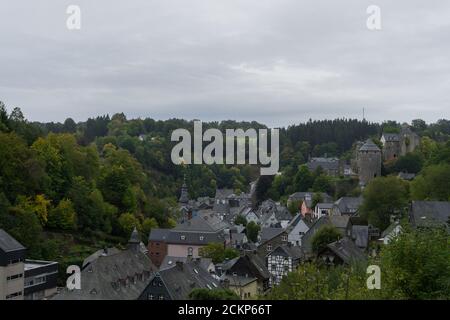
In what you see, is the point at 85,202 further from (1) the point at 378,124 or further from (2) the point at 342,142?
(1) the point at 378,124

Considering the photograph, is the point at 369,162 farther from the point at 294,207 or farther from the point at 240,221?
the point at 240,221

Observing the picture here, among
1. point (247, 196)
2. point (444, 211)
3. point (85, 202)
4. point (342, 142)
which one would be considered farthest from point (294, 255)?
point (342, 142)

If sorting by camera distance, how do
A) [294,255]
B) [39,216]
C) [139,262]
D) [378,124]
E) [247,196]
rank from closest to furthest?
[139,262] → [294,255] → [39,216] → [247,196] → [378,124]

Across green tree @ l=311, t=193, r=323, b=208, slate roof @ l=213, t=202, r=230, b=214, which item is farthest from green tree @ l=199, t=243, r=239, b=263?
slate roof @ l=213, t=202, r=230, b=214

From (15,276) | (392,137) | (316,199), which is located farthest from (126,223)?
(392,137)

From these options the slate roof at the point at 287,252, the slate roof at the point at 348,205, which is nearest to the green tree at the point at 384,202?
the slate roof at the point at 287,252

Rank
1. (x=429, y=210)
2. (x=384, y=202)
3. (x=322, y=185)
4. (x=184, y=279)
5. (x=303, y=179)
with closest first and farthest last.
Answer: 1. (x=184, y=279)
2. (x=429, y=210)
3. (x=384, y=202)
4. (x=322, y=185)
5. (x=303, y=179)

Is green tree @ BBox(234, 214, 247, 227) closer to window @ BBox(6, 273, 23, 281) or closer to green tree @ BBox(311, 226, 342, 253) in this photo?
green tree @ BBox(311, 226, 342, 253)
